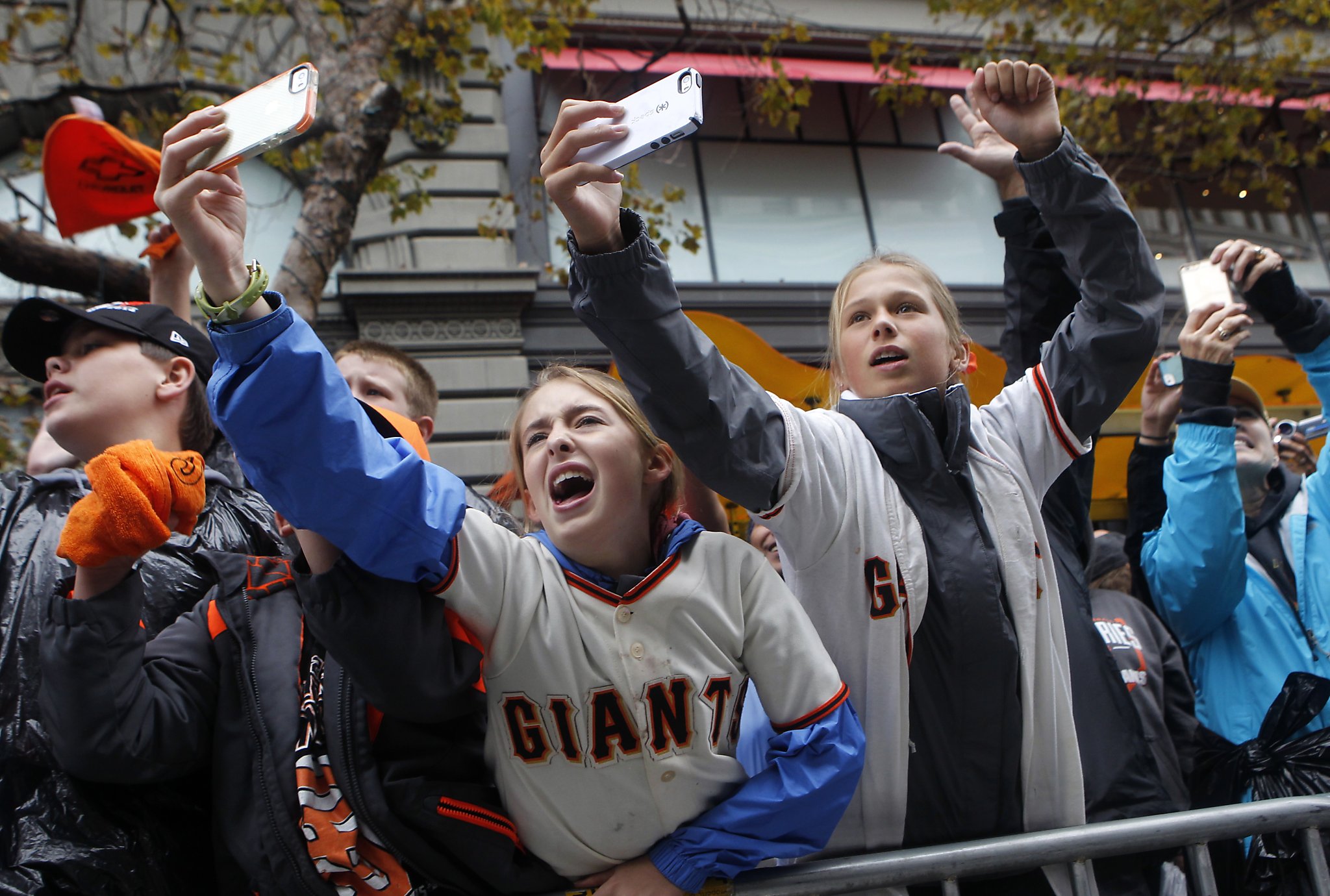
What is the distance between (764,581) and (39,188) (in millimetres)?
9497

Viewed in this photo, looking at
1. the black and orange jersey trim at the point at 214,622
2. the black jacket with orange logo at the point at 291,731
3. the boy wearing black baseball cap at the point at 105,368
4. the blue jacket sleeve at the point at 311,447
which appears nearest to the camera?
the blue jacket sleeve at the point at 311,447

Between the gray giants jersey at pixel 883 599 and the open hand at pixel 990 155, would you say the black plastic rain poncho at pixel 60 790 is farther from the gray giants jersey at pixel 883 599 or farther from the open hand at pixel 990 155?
the open hand at pixel 990 155

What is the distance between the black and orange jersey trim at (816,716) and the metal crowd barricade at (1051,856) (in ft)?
0.84

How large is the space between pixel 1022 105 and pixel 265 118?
1484mm

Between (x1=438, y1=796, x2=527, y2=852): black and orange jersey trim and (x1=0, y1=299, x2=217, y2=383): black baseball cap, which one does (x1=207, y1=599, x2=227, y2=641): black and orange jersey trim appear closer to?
(x1=438, y1=796, x2=527, y2=852): black and orange jersey trim

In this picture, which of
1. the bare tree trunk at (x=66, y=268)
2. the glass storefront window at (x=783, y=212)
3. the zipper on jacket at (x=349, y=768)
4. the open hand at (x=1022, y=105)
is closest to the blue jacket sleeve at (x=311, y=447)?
the zipper on jacket at (x=349, y=768)

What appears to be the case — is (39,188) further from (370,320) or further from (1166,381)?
(1166,381)

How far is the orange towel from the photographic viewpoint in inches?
62.4

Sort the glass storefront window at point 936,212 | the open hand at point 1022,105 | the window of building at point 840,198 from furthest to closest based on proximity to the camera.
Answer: the glass storefront window at point 936,212
the window of building at point 840,198
the open hand at point 1022,105

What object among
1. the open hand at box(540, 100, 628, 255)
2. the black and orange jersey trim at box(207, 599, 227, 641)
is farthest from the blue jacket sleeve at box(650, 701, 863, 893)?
the open hand at box(540, 100, 628, 255)

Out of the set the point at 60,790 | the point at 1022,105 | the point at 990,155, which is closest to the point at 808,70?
the point at 990,155

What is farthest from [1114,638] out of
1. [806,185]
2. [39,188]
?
[39,188]

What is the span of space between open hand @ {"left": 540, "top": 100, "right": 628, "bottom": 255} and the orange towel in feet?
2.59

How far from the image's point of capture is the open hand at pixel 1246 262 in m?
3.12
